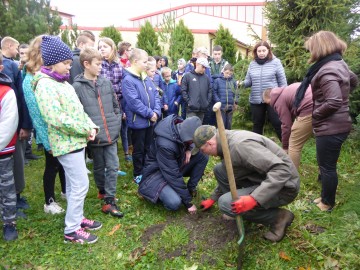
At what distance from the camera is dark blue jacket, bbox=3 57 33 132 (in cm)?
350

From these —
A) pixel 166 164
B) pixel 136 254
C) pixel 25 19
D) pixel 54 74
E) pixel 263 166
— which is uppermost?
pixel 25 19

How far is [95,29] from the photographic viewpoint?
961 inches

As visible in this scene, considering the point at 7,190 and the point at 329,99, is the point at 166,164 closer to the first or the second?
the point at 7,190

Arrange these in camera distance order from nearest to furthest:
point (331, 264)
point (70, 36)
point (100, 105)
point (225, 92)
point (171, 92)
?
point (331, 264) < point (100, 105) < point (225, 92) < point (171, 92) < point (70, 36)

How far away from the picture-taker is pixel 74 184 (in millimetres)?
2994

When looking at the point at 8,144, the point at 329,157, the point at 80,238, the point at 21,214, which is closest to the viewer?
the point at 8,144

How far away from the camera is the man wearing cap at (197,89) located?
6.06 metres

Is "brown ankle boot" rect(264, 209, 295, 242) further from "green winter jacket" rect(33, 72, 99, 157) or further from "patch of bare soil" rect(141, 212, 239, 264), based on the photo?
"green winter jacket" rect(33, 72, 99, 157)

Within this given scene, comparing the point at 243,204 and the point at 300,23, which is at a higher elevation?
the point at 300,23

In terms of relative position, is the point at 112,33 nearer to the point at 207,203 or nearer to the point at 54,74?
the point at 54,74

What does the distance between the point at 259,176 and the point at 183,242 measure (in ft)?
3.32

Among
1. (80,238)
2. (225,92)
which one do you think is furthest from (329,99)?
(225,92)

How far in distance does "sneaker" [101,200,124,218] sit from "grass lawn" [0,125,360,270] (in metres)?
0.06

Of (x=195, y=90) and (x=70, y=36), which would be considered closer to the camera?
(x=195, y=90)
